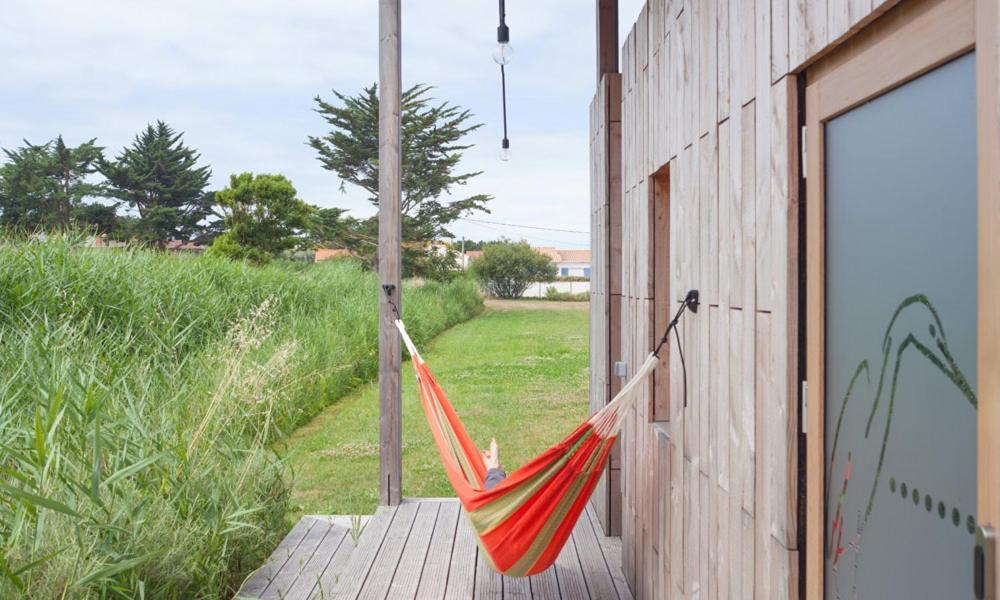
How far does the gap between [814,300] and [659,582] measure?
1316 millimetres

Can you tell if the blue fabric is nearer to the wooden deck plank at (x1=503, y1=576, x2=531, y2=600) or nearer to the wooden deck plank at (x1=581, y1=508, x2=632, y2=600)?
the wooden deck plank at (x1=503, y1=576, x2=531, y2=600)

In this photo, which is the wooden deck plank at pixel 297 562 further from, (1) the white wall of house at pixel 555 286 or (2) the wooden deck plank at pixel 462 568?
(1) the white wall of house at pixel 555 286

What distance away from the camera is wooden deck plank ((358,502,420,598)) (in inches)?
104

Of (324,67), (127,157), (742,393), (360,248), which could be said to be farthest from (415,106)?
(742,393)

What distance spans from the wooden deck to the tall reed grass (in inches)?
7.0

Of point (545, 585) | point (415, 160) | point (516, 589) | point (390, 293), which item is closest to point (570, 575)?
point (545, 585)

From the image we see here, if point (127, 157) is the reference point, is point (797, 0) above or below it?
A: below

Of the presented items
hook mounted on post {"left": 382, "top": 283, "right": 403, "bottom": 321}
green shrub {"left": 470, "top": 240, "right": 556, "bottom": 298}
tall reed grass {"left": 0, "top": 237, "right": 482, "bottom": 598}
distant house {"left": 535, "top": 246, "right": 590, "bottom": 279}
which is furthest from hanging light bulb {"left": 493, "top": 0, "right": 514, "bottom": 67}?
distant house {"left": 535, "top": 246, "right": 590, "bottom": 279}

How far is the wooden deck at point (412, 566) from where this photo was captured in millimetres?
2660

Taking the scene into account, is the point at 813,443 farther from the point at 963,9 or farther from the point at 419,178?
the point at 419,178

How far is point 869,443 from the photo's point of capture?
110 centimetres

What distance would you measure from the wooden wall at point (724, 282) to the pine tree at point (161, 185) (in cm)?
2219

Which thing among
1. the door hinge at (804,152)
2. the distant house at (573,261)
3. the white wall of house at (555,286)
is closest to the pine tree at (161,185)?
the white wall of house at (555,286)

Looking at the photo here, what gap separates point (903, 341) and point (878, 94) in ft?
1.10
